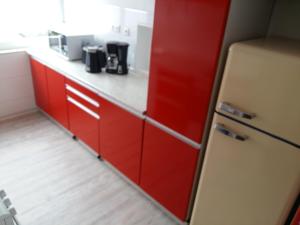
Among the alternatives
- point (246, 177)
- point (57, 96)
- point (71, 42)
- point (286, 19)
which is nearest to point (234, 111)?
point (246, 177)

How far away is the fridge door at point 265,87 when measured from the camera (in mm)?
1084

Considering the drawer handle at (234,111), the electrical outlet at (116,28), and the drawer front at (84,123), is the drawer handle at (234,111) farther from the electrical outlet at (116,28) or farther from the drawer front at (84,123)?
the electrical outlet at (116,28)

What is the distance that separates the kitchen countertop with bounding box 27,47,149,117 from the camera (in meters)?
1.97

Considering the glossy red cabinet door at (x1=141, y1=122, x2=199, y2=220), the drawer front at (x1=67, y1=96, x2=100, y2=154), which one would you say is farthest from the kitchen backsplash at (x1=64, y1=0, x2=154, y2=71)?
the glossy red cabinet door at (x1=141, y1=122, x2=199, y2=220)

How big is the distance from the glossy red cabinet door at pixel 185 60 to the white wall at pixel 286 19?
555 millimetres

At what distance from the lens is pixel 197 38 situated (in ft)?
4.41

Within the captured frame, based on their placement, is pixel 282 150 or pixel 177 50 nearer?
pixel 282 150

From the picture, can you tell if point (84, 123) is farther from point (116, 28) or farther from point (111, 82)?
point (116, 28)

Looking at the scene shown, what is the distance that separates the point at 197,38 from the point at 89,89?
1252mm

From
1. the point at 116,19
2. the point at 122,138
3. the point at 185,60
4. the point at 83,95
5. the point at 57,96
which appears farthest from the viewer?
the point at 57,96

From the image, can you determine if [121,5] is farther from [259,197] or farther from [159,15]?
Result: [259,197]

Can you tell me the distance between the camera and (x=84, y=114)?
2.49 m

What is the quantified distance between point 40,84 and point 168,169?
210 centimetres

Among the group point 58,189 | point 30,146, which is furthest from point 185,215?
point 30,146
